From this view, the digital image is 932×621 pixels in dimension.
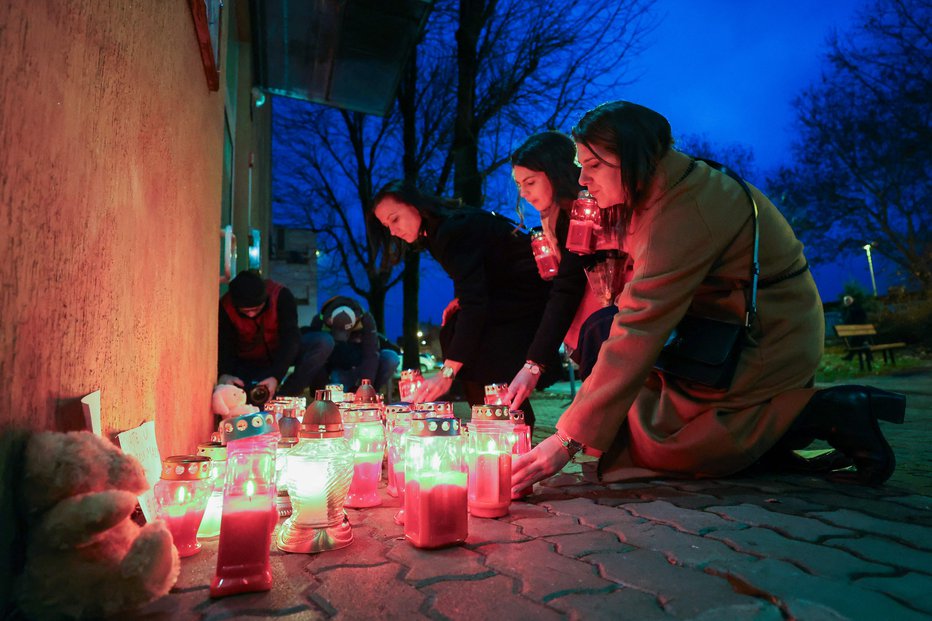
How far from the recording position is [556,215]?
335 cm

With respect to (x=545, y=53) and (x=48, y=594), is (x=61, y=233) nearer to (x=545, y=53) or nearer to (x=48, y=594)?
(x=48, y=594)

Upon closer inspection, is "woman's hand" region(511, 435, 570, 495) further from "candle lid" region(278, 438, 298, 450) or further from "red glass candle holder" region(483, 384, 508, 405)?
"candle lid" region(278, 438, 298, 450)

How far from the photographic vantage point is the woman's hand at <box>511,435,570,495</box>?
2.38 meters

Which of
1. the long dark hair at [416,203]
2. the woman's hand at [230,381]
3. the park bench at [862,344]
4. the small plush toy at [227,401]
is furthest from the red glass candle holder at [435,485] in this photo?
the park bench at [862,344]

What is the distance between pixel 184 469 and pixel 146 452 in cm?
29

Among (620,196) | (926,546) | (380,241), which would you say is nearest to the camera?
(926,546)

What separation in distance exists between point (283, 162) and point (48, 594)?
62.4 feet

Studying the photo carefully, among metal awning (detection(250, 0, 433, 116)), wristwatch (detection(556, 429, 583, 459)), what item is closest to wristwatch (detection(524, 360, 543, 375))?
wristwatch (detection(556, 429, 583, 459))

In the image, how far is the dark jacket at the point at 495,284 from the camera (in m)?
3.74

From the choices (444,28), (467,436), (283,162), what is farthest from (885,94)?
(467,436)

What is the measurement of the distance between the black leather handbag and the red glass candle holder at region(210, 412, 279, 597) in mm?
1750

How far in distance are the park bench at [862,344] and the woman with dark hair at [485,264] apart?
452 inches

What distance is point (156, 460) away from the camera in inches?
79.1

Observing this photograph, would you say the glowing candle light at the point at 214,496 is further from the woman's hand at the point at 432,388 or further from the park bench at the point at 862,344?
the park bench at the point at 862,344
